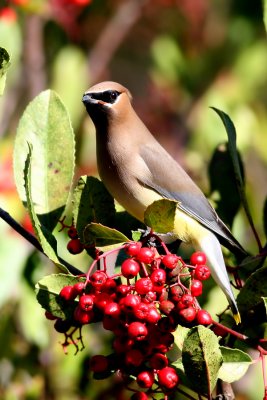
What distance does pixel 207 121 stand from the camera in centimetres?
422

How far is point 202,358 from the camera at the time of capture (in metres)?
1.92

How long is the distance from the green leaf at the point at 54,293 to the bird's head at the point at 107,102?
35.2 inches

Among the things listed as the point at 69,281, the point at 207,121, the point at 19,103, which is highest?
the point at 69,281

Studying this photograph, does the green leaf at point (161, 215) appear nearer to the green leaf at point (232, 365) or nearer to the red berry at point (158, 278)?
the red berry at point (158, 278)

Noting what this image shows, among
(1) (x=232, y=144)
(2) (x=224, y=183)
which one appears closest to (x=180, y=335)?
(1) (x=232, y=144)

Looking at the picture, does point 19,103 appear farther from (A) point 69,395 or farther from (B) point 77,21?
(A) point 69,395

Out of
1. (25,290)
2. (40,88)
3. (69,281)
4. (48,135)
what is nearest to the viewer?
(69,281)

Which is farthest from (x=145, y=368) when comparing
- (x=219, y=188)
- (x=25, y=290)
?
(x=25, y=290)

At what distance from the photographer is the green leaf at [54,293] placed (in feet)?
6.72

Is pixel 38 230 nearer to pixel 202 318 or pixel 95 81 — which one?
pixel 202 318

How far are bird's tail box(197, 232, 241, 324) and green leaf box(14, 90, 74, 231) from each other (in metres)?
0.55

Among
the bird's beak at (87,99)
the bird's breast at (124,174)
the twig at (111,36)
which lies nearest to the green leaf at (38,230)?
the bird's breast at (124,174)

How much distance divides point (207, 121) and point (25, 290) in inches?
Result: 59.7

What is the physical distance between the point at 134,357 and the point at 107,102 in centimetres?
118
